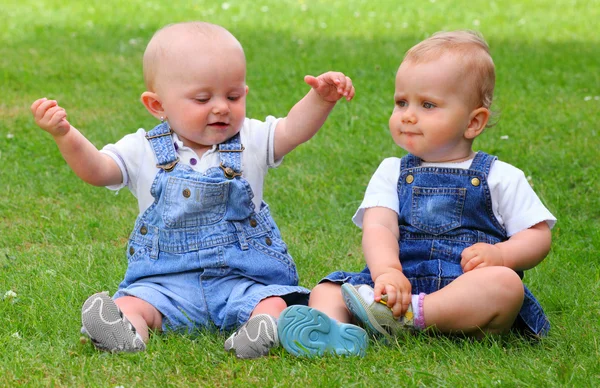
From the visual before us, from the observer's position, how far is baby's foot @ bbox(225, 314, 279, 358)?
3.05 meters

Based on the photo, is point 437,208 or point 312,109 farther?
point 312,109

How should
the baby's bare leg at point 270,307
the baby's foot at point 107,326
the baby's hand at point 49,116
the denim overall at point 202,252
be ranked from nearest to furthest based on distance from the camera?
the baby's foot at point 107,326
the baby's hand at point 49,116
the baby's bare leg at point 270,307
the denim overall at point 202,252

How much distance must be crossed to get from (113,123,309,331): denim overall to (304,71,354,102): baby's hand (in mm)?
397

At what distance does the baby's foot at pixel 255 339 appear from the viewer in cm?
305

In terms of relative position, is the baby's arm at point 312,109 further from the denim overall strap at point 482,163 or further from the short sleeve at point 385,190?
the denim overall strap at point 482,163


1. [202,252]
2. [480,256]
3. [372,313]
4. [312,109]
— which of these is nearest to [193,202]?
[202,252]

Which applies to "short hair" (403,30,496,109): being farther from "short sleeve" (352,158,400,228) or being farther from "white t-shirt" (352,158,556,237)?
"short sleeve" (352,158,400,228)

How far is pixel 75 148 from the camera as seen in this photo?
3.27 meters

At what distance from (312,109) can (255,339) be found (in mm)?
903

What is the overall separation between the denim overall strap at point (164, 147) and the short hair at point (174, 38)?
0.55 ft

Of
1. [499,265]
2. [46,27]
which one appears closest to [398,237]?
[499,265]

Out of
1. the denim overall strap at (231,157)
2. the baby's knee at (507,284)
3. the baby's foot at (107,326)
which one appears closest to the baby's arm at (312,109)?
the denim overall strap at (231,157)

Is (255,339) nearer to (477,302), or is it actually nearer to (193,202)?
(193,202)

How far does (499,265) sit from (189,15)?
8602mm
